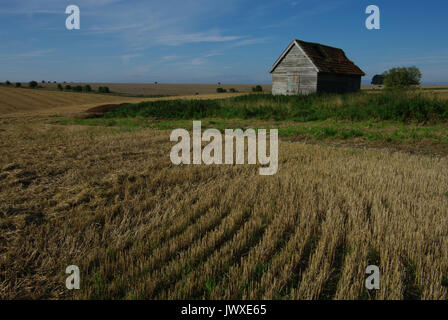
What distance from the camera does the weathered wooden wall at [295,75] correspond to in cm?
2612

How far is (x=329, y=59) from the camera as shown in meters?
28.5

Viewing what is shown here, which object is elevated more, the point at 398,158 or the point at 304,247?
the point at 398,158

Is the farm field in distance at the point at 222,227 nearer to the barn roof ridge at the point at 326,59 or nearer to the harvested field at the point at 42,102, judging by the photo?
the barn roof ridge at the point at 326,59

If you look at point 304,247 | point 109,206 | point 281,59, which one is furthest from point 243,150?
point 281,59

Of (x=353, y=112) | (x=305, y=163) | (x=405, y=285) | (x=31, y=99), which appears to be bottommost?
(x=405, y=285)

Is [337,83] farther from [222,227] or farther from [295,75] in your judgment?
[222,227]

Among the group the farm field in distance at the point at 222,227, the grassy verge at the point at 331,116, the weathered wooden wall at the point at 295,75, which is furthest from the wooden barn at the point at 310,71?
the farm field in distance at the point at 222,227

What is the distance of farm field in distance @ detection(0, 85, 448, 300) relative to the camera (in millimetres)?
2572

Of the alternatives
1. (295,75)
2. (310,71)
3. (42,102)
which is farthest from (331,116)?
(42,102)

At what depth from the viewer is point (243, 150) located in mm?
8703

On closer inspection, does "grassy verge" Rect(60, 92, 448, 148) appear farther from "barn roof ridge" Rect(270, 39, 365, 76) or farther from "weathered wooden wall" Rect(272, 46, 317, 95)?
"barn roof ridge" Rect(270, 39, 365, 76)

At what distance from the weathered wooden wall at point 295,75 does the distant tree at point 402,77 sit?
3262 cm
